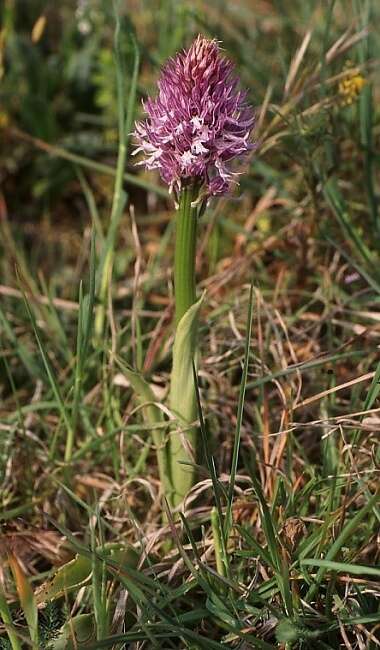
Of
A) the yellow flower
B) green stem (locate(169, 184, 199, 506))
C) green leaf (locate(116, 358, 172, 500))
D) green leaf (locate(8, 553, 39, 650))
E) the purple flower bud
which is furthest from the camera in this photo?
the yellow flower

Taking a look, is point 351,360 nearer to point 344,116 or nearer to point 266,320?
point 266,320

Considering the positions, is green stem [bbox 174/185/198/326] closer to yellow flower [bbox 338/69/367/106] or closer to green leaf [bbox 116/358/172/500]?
green leaf [bbox 116/358/172/500]

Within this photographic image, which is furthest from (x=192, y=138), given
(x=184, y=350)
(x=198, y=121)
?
(x=184, y=350)

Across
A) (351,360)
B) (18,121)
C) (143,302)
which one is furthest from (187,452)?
(18,121)

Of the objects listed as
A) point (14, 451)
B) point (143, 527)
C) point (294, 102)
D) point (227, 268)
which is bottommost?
point (143, 527)

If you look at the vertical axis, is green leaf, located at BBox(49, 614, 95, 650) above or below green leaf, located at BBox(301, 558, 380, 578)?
below

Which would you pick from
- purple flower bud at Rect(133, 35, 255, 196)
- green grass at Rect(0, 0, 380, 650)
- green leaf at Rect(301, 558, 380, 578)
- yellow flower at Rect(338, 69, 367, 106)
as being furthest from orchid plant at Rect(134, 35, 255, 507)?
yellow flower at Rect(338, 69, 367, 106)

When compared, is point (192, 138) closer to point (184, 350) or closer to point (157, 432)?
point (184, 350)

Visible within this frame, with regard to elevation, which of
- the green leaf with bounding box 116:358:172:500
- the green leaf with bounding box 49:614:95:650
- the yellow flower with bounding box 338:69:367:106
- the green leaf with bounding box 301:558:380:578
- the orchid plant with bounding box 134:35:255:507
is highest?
the yellow flower with bounding box 338:69:367:106
